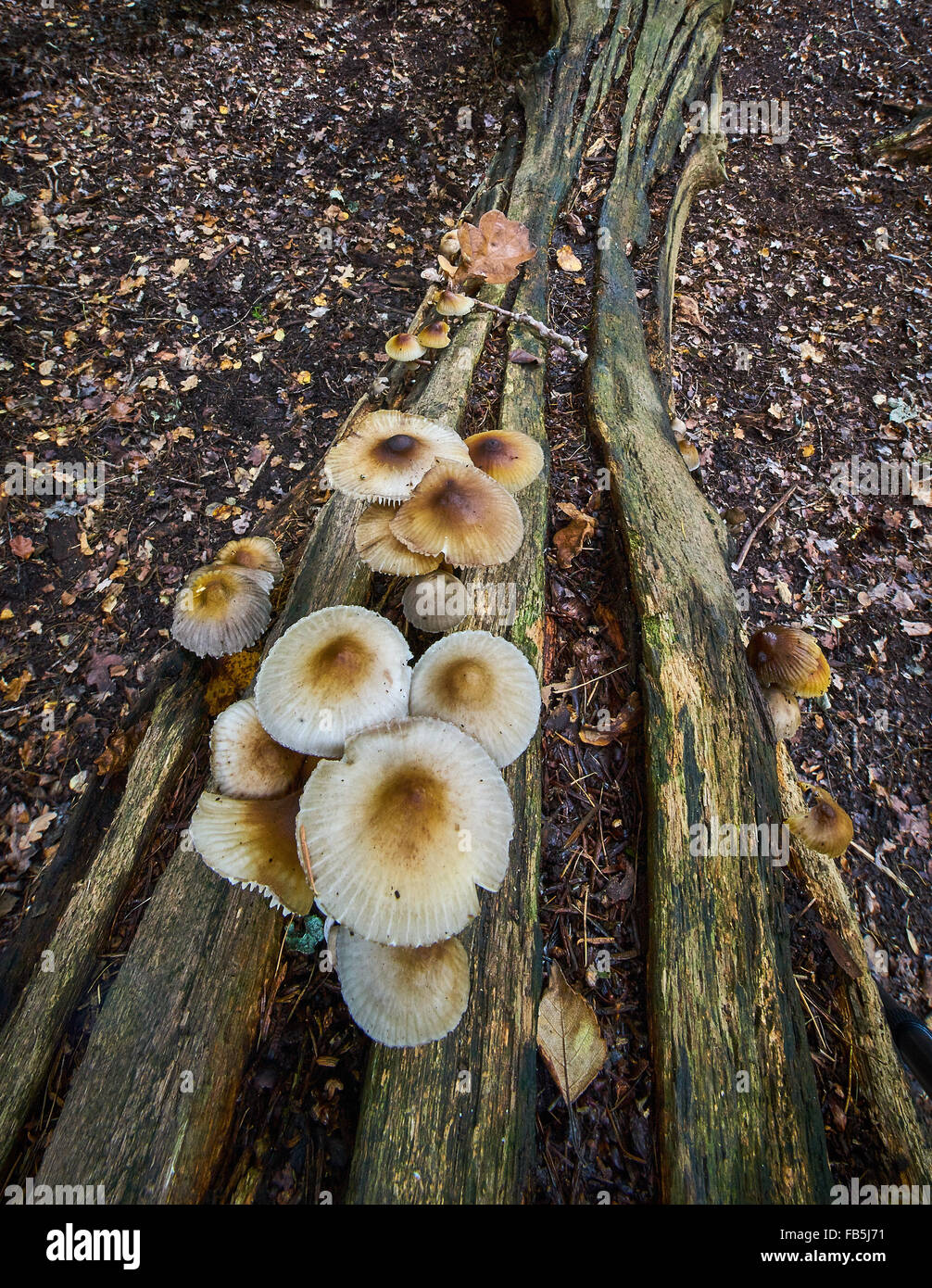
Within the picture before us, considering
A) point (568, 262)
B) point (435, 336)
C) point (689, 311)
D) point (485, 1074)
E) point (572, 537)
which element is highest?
point (568, 262)

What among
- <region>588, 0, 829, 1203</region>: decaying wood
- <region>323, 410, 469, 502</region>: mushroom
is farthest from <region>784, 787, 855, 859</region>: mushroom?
<region>323, 410, 469, 502</region>: mushroom

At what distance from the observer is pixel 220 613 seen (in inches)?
132

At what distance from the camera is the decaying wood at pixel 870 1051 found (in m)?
2.59

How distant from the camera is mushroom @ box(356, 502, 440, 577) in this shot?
3127 mm

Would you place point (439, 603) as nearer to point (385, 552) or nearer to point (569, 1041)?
point (385, 552)

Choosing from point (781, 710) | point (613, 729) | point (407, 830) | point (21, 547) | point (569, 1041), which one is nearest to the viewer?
point (407, 830)

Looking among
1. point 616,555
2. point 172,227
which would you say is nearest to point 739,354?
point 616,555

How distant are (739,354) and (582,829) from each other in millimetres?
5875

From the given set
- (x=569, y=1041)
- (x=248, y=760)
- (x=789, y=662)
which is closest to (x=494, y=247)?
(x=789, y=662)

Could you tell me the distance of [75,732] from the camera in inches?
183

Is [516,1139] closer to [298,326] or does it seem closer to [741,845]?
[741,845]

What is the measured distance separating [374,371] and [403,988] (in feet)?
19.6

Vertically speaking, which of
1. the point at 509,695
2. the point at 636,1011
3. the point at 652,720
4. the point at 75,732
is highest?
the point at 509,695

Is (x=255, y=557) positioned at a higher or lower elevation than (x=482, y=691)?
lower
